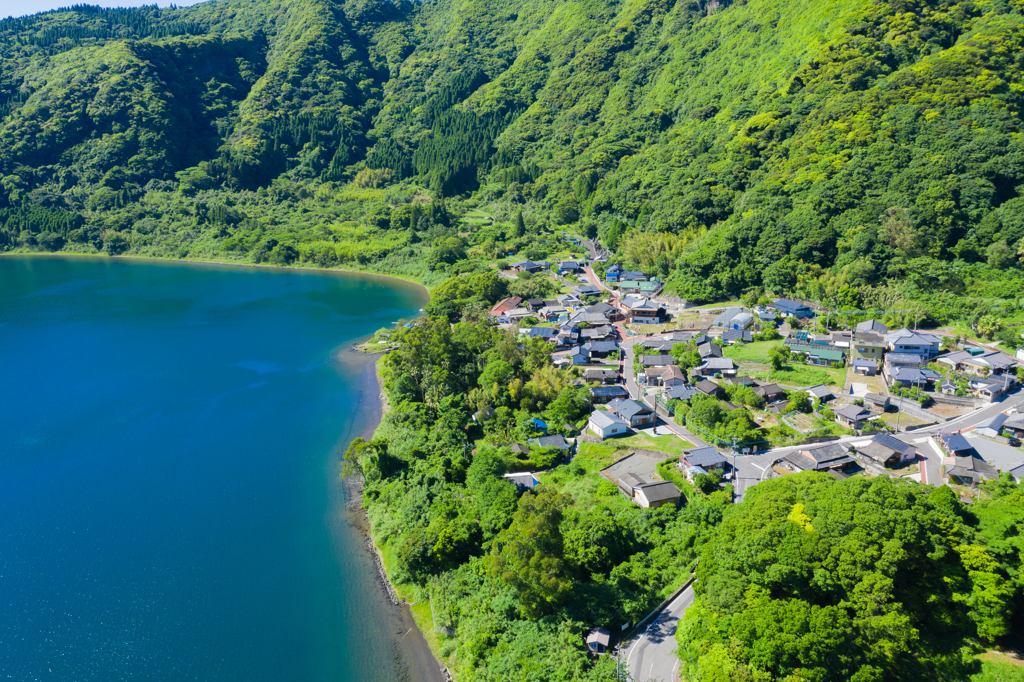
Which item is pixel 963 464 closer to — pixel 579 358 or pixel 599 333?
pixel 579 358

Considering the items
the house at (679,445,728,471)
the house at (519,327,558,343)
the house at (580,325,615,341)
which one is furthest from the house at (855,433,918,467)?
the house at (519,327,558,343)

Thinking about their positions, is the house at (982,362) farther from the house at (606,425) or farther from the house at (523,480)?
the house at (523,480)

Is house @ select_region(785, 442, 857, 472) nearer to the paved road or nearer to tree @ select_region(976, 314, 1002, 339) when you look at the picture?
the paved road

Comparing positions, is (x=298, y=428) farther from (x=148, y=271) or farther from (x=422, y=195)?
(x=422, y=195)

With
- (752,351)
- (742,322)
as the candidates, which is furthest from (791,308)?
(752,351)

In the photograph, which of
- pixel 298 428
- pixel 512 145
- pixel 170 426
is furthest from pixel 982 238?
pixel 512 145

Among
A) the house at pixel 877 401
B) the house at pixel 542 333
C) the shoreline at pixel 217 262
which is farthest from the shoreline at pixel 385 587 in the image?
the shoreline at pixel 217 262
